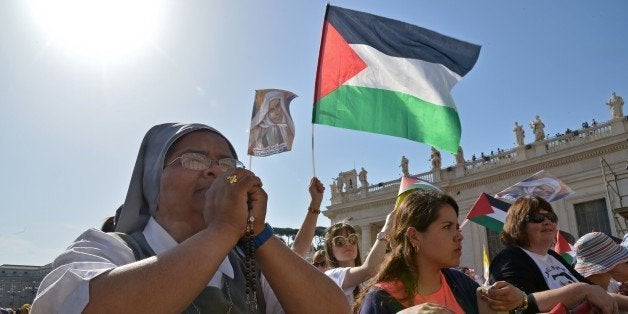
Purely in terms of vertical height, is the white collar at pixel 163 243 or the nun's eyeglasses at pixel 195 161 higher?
the nun's eyeglasses at pixel 195 161

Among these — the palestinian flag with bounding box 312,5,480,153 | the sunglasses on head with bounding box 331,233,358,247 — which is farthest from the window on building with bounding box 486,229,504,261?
the sunglasses on head with bounding box 331,233,358,247

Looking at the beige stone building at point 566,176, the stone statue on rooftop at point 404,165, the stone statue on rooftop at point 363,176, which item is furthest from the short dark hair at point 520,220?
the stone statue on rooftop at point 363,176

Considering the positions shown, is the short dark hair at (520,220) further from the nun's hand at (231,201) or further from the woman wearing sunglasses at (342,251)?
the nun's hand at (231,201)

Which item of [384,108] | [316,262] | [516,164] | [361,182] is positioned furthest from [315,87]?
[361,182]

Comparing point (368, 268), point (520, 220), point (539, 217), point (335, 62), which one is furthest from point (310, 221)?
point (335, 62)

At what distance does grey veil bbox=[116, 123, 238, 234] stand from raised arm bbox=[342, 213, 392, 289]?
2.38 meters

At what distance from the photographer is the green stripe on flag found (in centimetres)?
454

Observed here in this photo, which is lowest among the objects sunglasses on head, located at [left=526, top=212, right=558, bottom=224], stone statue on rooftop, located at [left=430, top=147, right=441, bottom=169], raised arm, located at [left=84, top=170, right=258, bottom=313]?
raised arm, located at [left=84, top=170, right=258, bottom=313]

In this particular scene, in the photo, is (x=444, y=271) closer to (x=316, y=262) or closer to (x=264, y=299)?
(x=264, y=299)

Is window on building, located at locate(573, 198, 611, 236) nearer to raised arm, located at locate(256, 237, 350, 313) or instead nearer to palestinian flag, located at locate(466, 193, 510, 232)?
palestinian flag, located at locate(466, 193, 510, 232)

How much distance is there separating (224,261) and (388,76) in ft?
11.9

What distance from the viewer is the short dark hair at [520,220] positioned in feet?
11.7

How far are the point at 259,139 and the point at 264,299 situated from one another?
2.63 metres

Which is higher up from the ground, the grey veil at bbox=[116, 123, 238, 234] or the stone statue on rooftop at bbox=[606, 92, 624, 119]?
the stone statue on rooftop at bbox=[606, 92, 624, 119]
